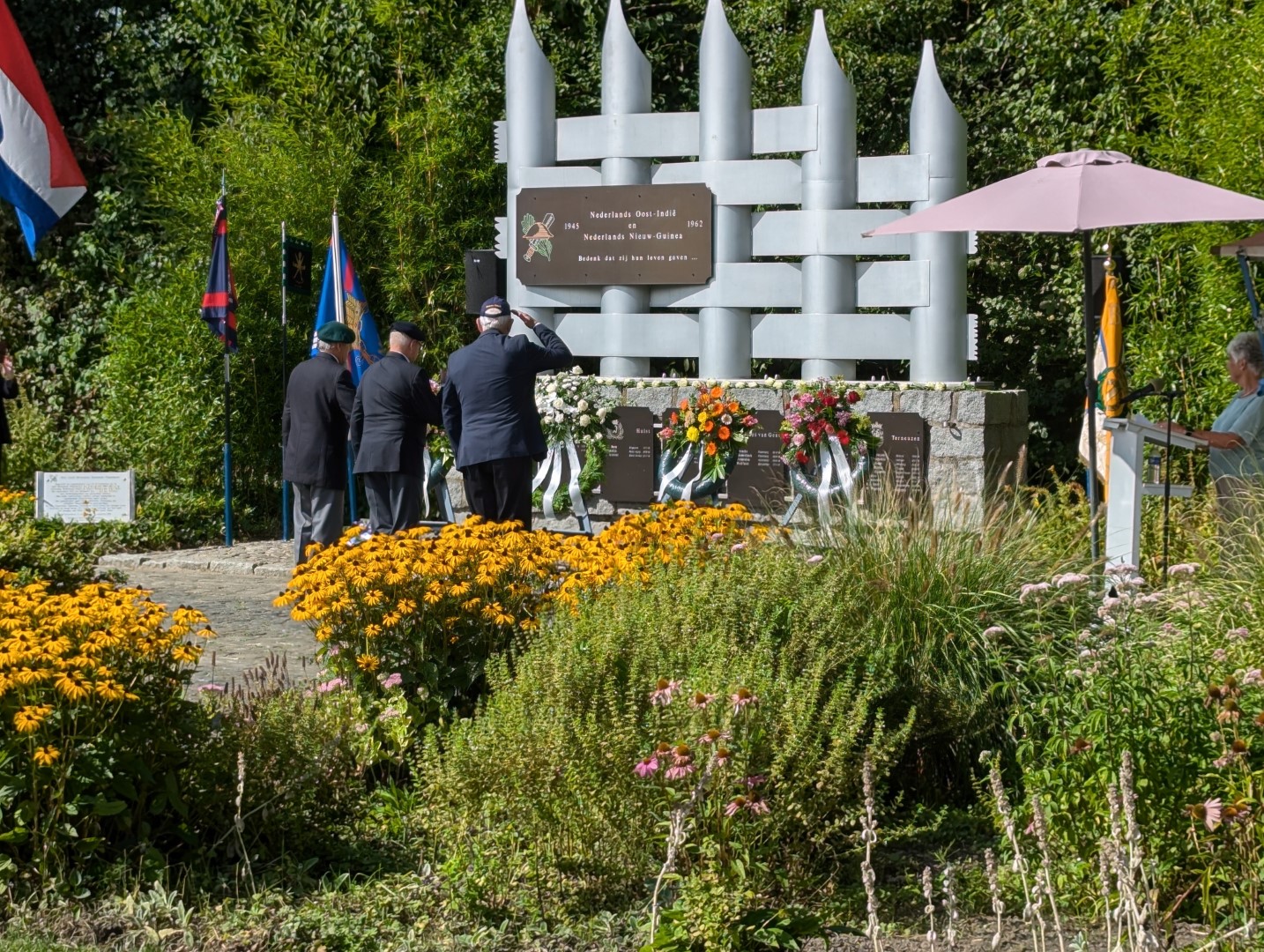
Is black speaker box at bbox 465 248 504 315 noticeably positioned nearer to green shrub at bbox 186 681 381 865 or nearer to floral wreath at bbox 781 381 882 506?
floral wreath at bbox 781 381 882 506

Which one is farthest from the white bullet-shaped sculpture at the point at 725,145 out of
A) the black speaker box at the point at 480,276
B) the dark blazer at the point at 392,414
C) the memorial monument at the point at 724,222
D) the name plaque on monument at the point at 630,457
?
the dark blazer at the point at 392,414

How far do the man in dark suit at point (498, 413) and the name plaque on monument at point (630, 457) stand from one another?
2.87 m

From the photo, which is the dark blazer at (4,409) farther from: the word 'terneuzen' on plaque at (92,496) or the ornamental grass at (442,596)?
the ornamental grass at (442,596)

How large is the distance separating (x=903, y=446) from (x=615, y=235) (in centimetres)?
294

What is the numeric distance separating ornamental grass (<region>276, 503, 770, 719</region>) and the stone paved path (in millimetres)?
595

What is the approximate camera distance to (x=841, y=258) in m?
11.2

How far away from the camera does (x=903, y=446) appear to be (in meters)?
10.9

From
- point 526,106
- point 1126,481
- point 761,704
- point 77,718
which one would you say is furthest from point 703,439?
point 77,718

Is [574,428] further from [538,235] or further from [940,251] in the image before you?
[940,251]

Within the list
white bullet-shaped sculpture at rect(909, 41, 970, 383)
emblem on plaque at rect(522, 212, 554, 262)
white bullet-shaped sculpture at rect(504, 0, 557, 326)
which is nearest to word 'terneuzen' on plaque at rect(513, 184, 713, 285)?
emblem on plaque at rect(522, 212, 554, 262)

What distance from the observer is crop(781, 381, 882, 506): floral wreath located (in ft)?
35.5

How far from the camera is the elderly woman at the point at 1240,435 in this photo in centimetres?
699

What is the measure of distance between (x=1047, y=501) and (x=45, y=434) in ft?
35.3

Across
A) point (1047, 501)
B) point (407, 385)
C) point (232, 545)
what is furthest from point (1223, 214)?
point (232, 545)
